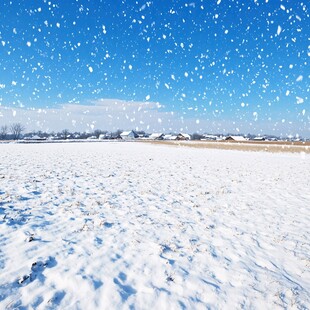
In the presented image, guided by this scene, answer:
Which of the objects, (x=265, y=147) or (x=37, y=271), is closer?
(x=37, y=271)

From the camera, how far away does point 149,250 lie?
5.80 metres

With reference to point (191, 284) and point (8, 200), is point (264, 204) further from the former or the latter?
point (8, 200)

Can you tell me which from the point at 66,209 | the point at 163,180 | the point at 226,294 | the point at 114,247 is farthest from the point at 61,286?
the point at 163,180

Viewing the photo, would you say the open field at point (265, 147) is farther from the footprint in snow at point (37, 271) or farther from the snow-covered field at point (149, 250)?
the footprint in snow at point (37, 271)

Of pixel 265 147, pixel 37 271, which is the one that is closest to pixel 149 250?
pixel 37 271

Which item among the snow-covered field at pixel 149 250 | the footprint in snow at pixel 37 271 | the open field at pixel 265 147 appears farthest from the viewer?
the open field at pixel 265 147

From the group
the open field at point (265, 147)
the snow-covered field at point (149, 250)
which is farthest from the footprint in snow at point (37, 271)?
the open field at point (265, 147)

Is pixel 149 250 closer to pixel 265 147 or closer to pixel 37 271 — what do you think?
pixel 37 271

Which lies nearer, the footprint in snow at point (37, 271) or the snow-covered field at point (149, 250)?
the snow-covered field at point (149, 250)

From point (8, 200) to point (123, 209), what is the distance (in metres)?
4.03

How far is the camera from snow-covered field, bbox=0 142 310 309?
166 inches

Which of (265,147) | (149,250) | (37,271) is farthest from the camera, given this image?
(265,147)

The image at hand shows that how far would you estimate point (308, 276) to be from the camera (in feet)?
16.8

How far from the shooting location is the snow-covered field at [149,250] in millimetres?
4219
